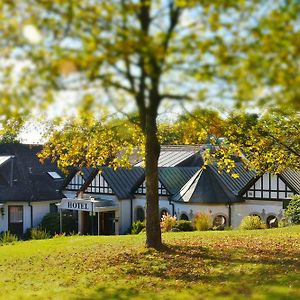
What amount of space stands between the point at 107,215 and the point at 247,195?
36.6 ft

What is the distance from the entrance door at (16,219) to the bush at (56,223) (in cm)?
165

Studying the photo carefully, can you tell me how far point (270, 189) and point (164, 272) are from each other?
21868 millimetres

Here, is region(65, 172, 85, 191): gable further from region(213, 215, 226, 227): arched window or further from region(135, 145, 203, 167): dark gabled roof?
region(213, 215, 226, 227): arched window

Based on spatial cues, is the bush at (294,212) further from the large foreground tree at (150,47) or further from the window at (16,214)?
the large foreground tree at (150,47)

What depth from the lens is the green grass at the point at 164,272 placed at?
8.72 meters

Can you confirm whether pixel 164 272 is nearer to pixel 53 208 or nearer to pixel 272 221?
pixel 272 221

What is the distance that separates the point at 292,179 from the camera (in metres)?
30.9

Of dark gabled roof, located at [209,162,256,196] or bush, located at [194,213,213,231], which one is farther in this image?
dark gabled roof, located at [209,162,256,196]

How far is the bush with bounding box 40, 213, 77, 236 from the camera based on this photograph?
117ft

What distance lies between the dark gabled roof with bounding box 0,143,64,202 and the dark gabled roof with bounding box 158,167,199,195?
30.5 feet

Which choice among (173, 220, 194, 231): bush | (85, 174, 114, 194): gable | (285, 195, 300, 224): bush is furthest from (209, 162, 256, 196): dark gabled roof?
(85, 174, 114, 194): gable

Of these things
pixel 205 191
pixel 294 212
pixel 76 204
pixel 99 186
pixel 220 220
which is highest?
pixel 99 186

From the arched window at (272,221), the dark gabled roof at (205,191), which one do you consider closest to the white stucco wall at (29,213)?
the dark gabled roof at (205,191)

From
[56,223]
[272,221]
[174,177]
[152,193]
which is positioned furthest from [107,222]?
[152,193]
